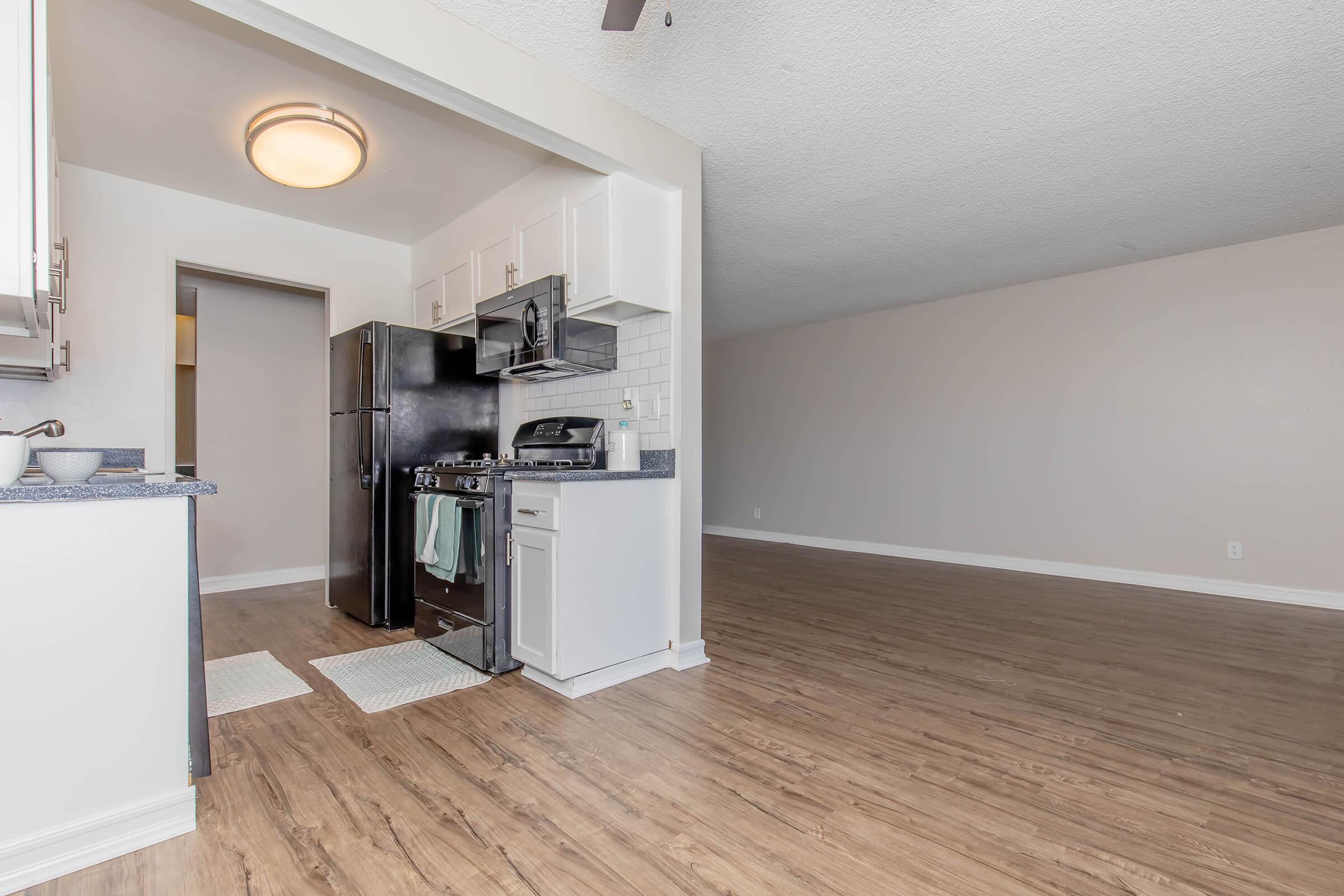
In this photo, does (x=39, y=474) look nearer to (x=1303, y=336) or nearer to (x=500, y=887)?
(x=500, y=887)

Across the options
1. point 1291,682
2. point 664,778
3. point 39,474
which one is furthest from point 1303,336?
point 39,474

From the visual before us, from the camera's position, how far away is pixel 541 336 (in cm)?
332

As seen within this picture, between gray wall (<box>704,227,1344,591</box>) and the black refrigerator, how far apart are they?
3845 mm

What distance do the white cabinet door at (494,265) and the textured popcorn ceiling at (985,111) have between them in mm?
1210

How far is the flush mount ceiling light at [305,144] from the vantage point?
2.92 m

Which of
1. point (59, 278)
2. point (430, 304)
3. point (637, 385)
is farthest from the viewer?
point (430, 304)

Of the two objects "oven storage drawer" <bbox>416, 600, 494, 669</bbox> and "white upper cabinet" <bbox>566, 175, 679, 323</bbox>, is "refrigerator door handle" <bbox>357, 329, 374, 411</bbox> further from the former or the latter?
"white upper cabinet" <bbox>566, 175, 679, 323</bbox>

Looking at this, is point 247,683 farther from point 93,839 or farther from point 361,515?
point 93,839

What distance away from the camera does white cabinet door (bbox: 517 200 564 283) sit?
130 inches

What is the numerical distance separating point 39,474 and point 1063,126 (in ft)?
16.2

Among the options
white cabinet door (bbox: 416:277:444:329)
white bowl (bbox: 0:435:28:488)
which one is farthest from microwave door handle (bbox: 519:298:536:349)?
white bowl (bbox: 0:435:28:488)

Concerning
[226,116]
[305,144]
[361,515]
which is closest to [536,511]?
[361,515]

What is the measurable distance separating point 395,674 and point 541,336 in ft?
5.75

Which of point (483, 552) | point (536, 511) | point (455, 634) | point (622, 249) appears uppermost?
point (622, 249)
